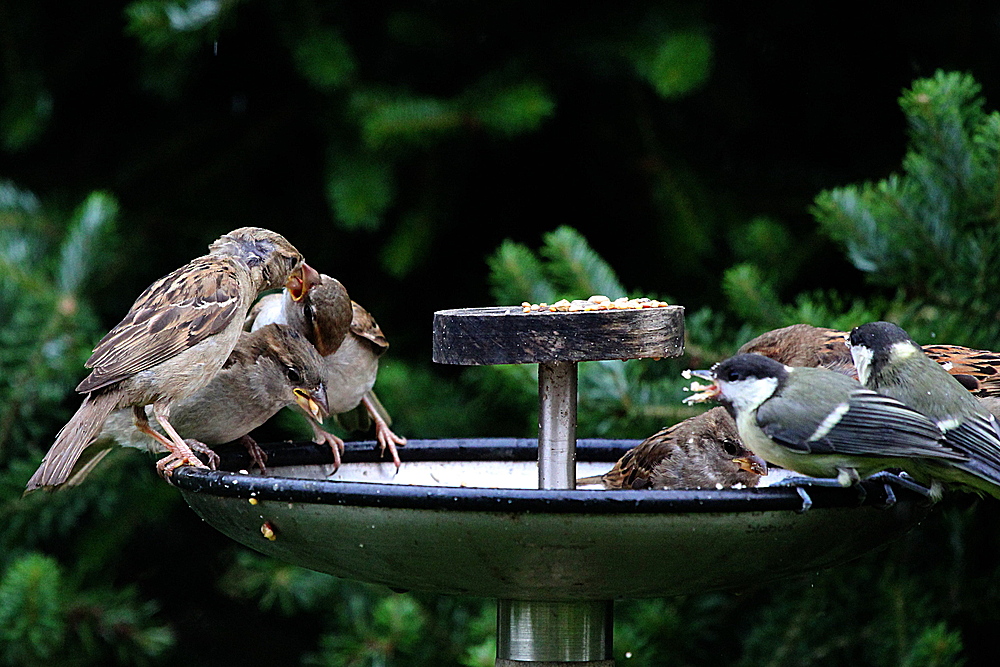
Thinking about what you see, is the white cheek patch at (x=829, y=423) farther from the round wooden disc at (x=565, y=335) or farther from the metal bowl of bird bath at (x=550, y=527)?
the round wooden disc at (x=565, y=335)

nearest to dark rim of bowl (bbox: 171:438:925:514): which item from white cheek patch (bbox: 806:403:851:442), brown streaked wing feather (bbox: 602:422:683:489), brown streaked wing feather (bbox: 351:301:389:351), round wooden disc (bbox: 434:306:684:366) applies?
white cheek patch (bbox: 806:403:851:442)

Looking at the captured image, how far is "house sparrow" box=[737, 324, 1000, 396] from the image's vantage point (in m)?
2.44

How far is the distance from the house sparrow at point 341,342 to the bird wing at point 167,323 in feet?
0.88

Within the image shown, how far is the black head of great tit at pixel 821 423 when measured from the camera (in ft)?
6.13

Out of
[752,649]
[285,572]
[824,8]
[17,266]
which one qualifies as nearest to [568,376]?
[752,649]

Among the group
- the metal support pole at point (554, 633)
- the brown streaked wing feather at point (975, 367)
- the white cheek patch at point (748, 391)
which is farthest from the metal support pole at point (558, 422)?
the brown streaked wing feather at point (975, 367)

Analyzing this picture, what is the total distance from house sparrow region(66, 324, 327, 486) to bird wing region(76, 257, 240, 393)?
15 centimetres

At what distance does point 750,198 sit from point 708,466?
194cm

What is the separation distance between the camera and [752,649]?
3234 millimetres

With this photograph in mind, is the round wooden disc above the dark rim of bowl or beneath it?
above

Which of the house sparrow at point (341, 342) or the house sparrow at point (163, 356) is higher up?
the house sparrow at point (341, 342)

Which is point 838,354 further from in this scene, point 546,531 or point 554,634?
point 546,531

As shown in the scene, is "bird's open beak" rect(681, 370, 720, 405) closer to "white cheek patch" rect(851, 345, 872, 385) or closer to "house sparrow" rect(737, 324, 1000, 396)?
"white cheek patch" rect(851, 345, 872, 385)

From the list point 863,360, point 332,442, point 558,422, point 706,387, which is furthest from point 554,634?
point 863,360
